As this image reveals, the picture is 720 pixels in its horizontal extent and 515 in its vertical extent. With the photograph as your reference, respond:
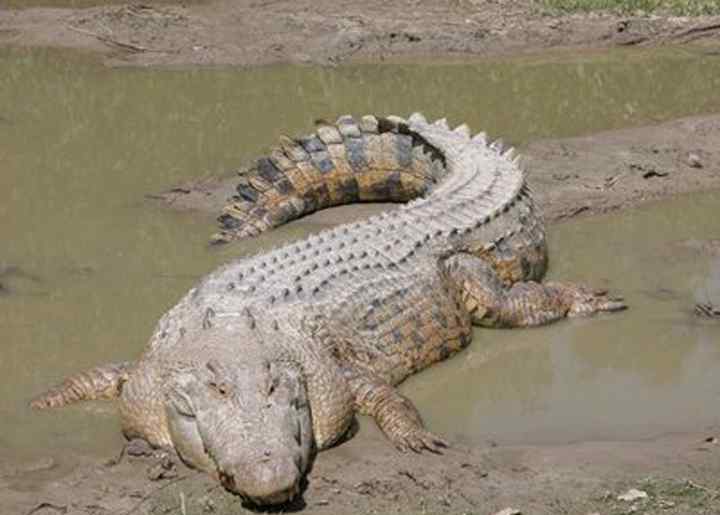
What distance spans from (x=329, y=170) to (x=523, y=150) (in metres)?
2.03

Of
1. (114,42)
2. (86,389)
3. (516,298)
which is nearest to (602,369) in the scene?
(516,298)

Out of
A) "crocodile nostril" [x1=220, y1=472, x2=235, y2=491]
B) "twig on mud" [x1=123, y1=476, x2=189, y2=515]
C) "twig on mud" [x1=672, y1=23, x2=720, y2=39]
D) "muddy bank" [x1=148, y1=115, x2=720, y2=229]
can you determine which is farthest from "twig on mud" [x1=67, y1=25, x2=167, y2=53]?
"crocodile nostril" [x1=220, y1=472, x2=235, y2=491]

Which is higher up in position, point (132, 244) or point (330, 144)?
point (330, 144)

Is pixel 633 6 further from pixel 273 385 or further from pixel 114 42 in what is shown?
pixel 273 385

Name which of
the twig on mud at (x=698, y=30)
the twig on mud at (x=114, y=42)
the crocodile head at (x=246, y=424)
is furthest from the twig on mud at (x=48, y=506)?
the twig on mud at (x=698, y=30)

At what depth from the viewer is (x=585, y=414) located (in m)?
6.20

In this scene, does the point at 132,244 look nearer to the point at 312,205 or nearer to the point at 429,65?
the point at 312,205

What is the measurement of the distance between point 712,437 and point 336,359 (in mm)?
1646

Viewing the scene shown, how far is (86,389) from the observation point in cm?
611

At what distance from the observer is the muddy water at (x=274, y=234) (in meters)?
6.30

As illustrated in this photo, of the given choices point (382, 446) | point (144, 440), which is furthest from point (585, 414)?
point (144, 440)

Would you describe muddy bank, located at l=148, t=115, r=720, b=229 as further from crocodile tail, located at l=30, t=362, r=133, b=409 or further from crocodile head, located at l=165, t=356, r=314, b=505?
crocodile head, located at l=165, t=356, r=314, b=505

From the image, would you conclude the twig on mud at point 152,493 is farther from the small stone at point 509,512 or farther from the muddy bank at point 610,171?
the muddy bank at point 610,171

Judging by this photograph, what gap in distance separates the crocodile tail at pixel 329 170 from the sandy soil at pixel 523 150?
494 mm
